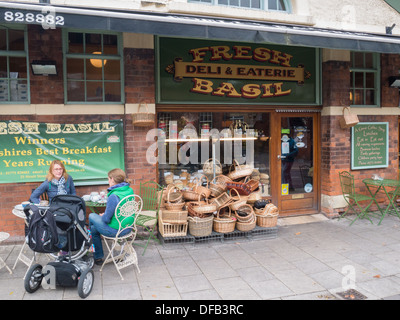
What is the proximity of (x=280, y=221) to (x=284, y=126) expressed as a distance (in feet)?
6.41

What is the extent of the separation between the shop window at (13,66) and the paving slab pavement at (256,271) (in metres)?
2.44

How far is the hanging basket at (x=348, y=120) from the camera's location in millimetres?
7297

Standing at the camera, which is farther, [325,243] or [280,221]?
[280,221]

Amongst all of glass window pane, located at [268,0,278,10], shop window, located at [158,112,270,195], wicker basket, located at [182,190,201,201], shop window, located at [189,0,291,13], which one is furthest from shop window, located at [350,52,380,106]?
wicker basket, located at [182,190,201,201]

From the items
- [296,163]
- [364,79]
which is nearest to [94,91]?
[296,163]

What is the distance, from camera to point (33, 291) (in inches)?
166

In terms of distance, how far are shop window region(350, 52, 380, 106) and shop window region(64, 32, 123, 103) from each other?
16.2 feet

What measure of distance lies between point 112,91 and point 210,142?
216cm

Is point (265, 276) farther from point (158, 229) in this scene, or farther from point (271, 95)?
point (271, 95)

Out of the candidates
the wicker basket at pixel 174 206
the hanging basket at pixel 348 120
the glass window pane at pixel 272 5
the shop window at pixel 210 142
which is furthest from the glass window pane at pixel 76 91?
the hanging basket at pixel 348 120

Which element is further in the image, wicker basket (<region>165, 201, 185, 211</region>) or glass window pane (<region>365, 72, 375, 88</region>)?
glass window pane (<region>365, 72, 375, 88</region>)

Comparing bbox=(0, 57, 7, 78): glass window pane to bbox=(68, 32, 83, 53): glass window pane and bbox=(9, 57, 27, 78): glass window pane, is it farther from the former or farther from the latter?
bbox=(68, 32, 83, 53): glass window pane

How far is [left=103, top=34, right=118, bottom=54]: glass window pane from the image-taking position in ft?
20.7

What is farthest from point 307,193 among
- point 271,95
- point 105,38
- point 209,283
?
point 105,38
